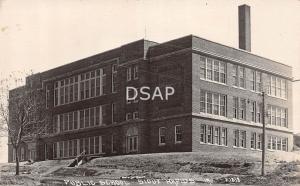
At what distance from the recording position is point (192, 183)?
27.4m

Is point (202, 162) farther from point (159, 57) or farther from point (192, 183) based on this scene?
point (159, 57)

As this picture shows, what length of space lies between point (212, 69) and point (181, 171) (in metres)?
10.8

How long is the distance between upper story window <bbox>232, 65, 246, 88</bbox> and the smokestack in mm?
3175

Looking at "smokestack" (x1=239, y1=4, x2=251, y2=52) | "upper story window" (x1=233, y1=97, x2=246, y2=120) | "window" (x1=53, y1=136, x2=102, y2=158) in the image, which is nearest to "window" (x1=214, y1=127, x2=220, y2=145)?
"upper story window" (x1=233, y1=97, x2=246, y2=120)

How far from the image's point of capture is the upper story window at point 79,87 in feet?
157

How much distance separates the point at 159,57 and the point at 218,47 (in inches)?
172

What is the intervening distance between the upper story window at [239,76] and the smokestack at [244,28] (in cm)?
318

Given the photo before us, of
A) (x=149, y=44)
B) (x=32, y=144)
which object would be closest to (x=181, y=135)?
(x=149, y=44)

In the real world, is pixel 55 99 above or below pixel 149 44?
below

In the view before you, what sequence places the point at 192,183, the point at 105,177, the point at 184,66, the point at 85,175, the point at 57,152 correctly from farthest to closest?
the point at 57,152, the point at 184,66, the point at 85,175, the point at 105,177, the point at 192,183

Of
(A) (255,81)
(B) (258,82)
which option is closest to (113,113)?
(A) (255,81)

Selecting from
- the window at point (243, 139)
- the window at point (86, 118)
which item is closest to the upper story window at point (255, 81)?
the window at point (243, 139)

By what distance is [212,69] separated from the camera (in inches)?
1598

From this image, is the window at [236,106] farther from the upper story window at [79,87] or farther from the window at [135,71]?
the upper story window at [79,87]
